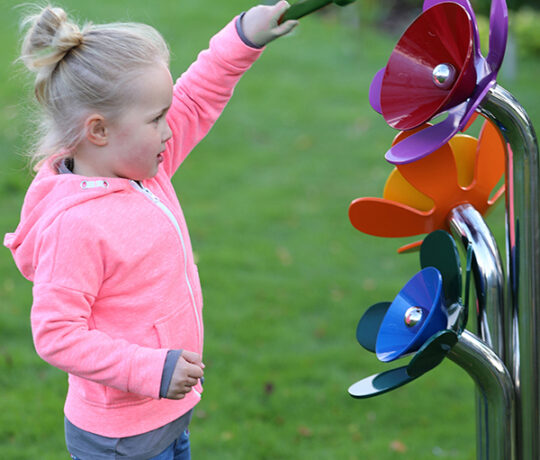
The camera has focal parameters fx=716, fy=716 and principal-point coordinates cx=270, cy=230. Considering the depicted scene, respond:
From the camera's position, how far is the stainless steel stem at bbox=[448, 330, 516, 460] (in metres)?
1.18

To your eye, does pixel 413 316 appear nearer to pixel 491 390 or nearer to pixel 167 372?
pixel 491 390

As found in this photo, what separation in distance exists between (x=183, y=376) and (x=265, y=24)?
72 centimetres

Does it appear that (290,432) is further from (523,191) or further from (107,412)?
(523,191)

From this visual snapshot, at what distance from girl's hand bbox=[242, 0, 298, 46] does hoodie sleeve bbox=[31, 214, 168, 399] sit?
0.54 m

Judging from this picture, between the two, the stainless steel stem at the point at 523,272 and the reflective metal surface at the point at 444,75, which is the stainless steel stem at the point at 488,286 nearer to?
the stainless steel stem at the point at 523,272

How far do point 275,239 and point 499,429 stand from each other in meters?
2.85

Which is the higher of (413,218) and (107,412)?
(413,218)

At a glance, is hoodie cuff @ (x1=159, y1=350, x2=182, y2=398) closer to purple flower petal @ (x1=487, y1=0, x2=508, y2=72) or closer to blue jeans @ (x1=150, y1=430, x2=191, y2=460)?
blue jeans @ (x1=150, y1=430, x2=191, y2=460)

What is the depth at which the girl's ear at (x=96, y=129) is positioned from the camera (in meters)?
1.34

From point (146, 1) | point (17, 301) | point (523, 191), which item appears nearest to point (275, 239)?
point (17, 301)

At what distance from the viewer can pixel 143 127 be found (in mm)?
1356

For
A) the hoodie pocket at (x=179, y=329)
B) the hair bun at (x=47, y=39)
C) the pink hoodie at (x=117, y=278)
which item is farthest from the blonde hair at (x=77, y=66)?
the hoodie pocket at (x=179, y=329)

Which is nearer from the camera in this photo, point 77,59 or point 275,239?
point 77,59

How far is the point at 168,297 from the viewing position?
145 centimetres
